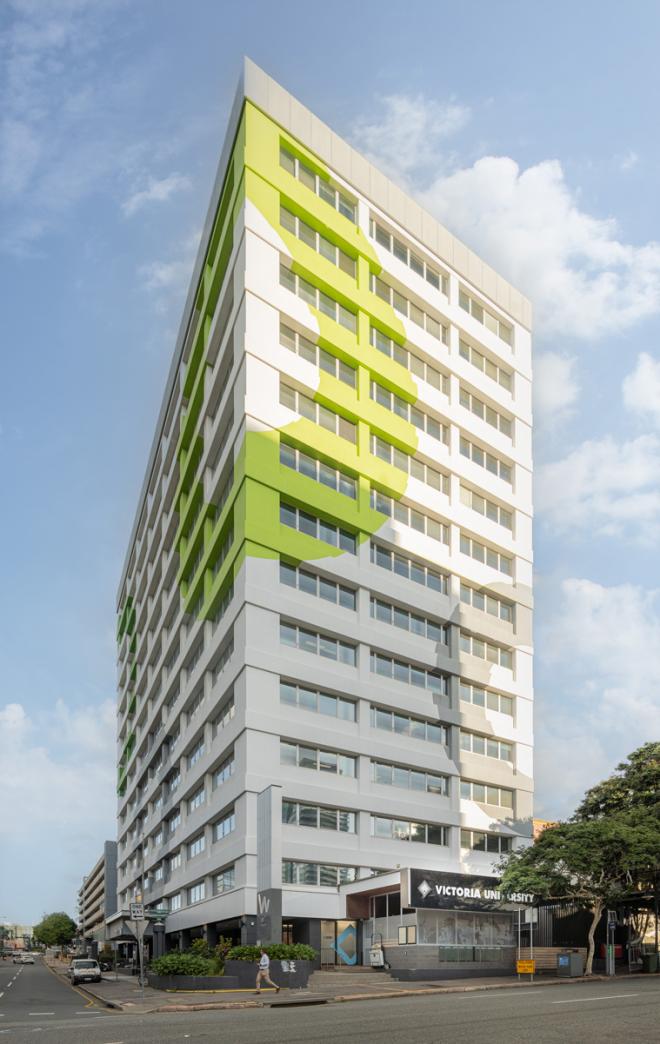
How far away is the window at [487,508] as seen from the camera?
6494 cm

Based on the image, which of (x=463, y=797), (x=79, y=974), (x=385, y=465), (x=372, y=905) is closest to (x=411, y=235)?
(x=385, y=465)

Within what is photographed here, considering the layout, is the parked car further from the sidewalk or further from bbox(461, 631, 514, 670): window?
bbox(461, 631, 514, 670): window

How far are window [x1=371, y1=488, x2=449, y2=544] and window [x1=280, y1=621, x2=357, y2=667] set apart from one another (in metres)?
8.47

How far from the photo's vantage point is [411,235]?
209 ft

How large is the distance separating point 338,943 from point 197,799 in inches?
668

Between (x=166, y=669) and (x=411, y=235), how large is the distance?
127 feet

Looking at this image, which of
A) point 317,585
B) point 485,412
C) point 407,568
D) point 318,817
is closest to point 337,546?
point 317,585

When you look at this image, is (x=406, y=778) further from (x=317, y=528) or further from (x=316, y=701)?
(x=317, y=528)

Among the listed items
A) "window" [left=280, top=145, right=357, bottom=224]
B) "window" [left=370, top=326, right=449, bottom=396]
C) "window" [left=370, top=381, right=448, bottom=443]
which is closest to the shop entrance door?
"window" [left=370, top=381, right=448, bottom=443]

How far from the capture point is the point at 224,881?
54344mm

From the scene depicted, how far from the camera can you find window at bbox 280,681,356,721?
51156 millimetres

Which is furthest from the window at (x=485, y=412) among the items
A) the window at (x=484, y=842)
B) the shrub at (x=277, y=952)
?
the shrub at (x=277, y=952)

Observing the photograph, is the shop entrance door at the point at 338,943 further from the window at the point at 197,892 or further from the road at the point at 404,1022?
the road at the point at 404,1022

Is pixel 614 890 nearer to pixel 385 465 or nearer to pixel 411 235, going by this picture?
pixel 385 465
